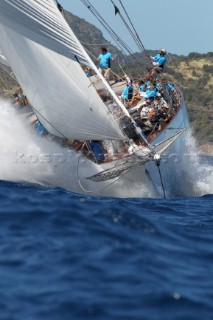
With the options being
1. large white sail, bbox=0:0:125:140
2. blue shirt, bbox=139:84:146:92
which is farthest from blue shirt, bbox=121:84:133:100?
large white sail, bbox=0:0:125:140

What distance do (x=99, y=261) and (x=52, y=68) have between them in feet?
26.9

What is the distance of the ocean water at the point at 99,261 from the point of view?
26.0ft

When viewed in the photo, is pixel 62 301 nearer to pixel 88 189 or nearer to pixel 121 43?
pixel 88 189

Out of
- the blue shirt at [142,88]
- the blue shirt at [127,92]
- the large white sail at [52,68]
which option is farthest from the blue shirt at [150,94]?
the large white sail at [52,68]

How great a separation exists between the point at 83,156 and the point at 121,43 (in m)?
5.41

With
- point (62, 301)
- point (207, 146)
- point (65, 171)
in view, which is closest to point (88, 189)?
point (65, 171)

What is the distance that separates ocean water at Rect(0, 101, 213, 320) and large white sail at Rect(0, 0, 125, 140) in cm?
267

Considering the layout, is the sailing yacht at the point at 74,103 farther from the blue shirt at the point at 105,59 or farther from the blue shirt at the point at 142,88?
the blue shirt at the point at 105,59

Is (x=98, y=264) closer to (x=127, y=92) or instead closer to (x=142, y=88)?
(x=127, y=92)

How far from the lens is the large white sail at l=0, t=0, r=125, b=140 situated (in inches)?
637

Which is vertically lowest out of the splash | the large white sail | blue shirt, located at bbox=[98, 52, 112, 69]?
the splash

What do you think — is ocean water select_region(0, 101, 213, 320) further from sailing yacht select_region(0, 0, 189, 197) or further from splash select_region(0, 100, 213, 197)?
splash select_region(0, 100, 213, 197)

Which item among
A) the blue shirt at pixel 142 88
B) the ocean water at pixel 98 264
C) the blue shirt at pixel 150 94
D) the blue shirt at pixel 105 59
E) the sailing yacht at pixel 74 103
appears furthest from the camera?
the blue shirt at pixel 142 88

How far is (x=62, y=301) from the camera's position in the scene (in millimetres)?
7953
